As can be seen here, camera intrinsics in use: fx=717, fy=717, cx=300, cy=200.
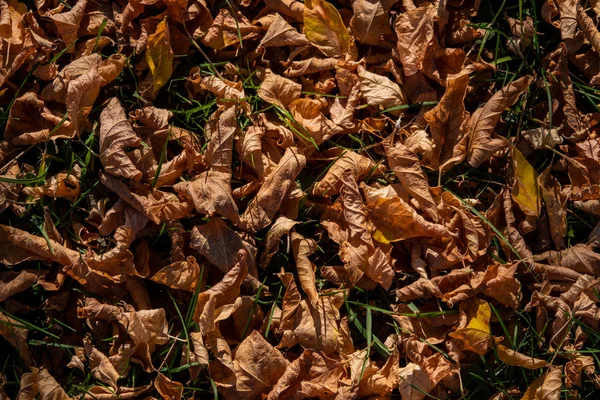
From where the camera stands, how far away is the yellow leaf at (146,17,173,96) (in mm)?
2693

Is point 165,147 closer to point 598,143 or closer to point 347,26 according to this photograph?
point 347,26

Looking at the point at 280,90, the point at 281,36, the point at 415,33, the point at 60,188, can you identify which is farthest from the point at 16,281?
the point at 415,33

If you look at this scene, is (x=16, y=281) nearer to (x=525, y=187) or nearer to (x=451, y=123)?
(x=451, y=123)

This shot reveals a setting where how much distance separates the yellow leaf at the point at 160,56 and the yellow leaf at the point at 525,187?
1355mm

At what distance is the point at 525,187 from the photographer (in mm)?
2697

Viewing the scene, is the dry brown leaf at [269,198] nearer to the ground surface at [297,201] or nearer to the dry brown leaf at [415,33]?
the ground surface at [297,201]

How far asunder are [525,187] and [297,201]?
86 centimetres

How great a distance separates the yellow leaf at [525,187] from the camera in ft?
8.82

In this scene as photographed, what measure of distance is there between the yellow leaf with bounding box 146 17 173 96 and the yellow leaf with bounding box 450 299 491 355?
4.65ft

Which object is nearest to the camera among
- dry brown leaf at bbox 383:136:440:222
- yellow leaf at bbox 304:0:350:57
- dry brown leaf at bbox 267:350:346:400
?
dry brown leaf at bbox 267:350:346:400

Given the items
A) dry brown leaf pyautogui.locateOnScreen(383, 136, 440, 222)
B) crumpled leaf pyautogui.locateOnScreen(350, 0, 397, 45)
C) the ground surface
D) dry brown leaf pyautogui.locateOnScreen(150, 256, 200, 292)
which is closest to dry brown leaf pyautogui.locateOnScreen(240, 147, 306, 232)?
the ground surface

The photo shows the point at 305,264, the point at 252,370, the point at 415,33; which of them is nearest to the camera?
the point at 252,370

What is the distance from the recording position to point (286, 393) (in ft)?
8.32

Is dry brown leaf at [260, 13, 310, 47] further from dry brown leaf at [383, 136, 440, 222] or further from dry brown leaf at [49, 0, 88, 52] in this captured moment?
dry brown leaf at [49, 0, 88, 52]
